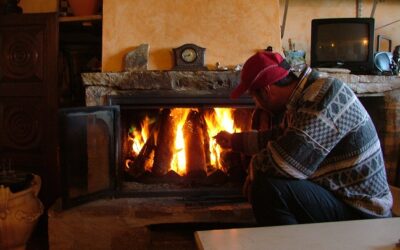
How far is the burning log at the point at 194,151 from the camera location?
2.35 meters

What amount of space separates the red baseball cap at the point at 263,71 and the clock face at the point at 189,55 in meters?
0.75

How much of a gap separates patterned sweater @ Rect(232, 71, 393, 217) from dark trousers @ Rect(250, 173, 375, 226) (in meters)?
0.04

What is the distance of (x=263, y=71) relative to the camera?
1.49 m

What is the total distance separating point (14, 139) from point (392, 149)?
2.44m

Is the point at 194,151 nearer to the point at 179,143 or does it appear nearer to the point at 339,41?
the point at 179,143

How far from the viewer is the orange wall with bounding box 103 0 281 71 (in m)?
2.28

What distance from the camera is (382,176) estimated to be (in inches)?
57.9

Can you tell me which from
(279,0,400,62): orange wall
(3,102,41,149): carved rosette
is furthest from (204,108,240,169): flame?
(3,102,41,149): carved rosette

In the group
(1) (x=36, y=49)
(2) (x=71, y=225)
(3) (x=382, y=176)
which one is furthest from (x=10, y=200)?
(3) (x=382, y=176)

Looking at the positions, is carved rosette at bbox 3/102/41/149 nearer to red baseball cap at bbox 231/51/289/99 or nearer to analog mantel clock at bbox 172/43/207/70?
analog mantel clock at bbox 172/43/207/70

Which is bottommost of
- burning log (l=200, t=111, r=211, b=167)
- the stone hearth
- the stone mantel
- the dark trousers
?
the stone hearth

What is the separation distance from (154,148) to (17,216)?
2.76 feet

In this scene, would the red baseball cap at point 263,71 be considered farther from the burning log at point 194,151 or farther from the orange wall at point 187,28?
the burning log at point 194,151

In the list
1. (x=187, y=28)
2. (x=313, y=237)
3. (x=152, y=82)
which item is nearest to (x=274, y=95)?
(x=313, y=237)
